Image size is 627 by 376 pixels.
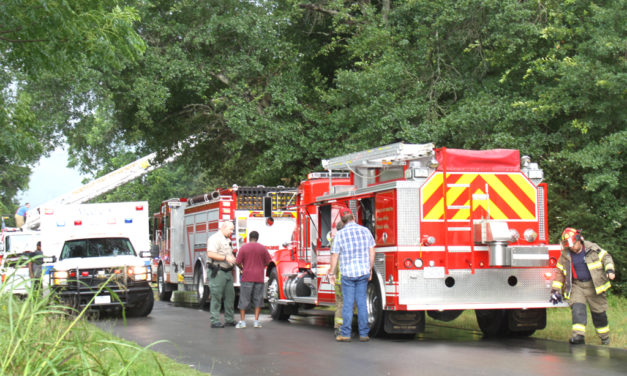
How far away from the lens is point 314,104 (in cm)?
2616

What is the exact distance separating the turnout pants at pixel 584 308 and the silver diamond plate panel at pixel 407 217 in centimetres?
248

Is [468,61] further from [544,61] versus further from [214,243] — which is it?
[214,243]

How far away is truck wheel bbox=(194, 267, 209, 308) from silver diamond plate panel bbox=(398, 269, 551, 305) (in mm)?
10332

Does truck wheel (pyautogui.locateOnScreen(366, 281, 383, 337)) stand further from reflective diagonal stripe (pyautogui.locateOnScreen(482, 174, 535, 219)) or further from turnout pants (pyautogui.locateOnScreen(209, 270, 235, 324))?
turnout pants (pyautogui.locateOnScreen(209, 270, 235, 324))

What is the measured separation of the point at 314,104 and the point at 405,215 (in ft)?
47.5

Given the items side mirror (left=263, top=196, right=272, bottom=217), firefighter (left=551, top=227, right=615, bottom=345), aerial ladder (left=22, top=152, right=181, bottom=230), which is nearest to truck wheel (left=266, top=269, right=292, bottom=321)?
side mirror (left=263, top=196, right=272, bottom=217)

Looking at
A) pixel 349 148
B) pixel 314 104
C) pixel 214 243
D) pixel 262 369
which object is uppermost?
pixel 314 104

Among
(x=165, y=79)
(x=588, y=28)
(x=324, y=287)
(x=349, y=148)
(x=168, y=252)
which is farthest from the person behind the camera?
(x=168, y=252)

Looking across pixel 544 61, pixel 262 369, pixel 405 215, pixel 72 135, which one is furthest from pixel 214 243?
pixel 72 135

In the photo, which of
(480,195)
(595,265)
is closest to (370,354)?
(480,195)

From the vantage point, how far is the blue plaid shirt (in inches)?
484

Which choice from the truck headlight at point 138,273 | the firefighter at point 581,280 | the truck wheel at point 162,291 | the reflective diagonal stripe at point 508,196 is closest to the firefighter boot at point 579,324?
the firefighter at point 581,280

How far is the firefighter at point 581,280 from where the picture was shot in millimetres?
11977

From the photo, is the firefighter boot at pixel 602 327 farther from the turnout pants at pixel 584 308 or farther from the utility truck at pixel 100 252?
the utility truck at pixel 100 252
